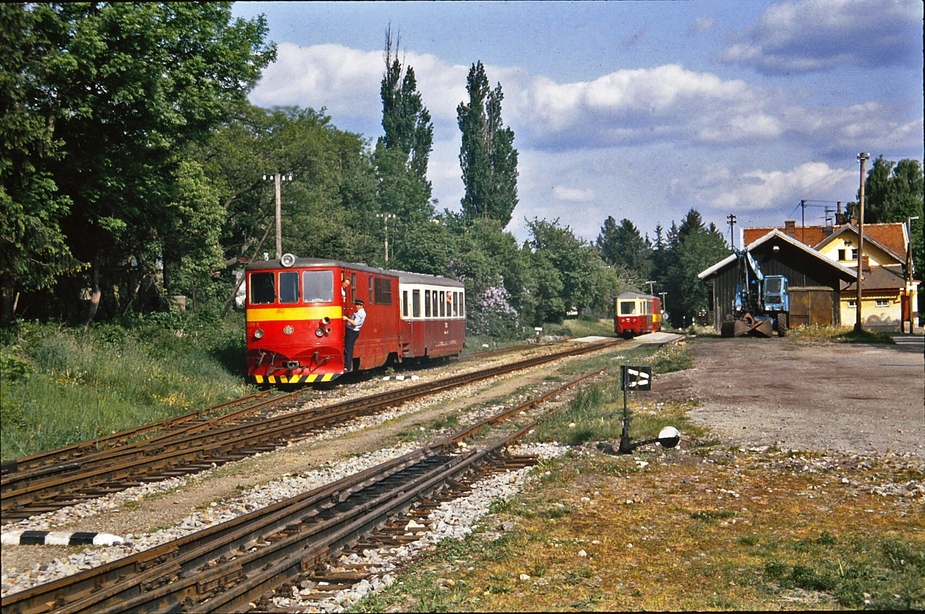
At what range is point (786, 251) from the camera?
45938 mm

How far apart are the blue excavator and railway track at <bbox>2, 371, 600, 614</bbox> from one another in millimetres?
32458

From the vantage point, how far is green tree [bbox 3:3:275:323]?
567 inches

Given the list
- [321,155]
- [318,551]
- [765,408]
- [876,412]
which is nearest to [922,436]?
[876,412]

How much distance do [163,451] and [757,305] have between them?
3539 centimetres

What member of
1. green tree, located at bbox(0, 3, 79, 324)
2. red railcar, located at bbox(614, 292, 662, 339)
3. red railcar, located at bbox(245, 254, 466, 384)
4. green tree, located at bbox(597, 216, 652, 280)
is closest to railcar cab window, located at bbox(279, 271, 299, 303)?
red railcar, located at bbox(245, 254, 466, 384)

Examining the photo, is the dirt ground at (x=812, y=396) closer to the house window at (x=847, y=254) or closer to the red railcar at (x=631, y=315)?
the red railcar at (x=631, y=315)

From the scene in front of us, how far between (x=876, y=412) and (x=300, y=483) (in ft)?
35.2

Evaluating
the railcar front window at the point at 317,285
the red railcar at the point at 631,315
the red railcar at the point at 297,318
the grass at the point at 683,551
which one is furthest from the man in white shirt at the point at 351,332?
the red railcar at the point at 631,315

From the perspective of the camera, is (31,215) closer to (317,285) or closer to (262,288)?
(262,288)

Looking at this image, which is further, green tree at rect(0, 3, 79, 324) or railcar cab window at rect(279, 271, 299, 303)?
railcar cab window at rect(279, 271, 299, 303)

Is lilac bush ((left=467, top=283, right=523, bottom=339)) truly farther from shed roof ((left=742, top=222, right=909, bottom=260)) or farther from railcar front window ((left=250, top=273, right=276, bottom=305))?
railcar front window ((left=250, top=273, right=276, bottom=305))

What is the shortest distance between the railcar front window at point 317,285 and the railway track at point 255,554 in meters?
9.22

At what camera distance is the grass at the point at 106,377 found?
481 centimetres

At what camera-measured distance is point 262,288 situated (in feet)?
65.4
